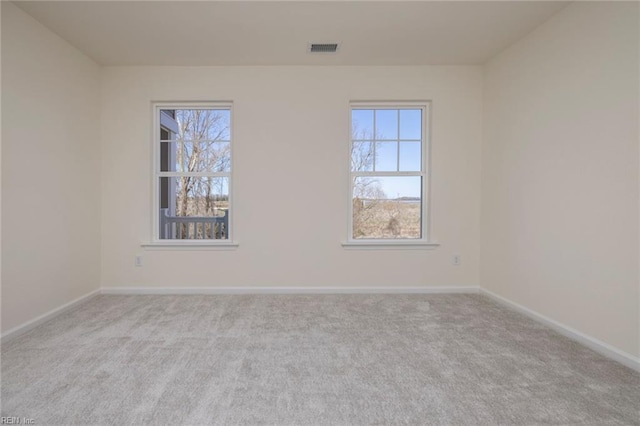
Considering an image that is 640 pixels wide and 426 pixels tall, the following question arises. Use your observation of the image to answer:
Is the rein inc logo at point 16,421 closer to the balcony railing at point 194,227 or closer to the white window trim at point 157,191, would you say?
the white window trim at point 157,191

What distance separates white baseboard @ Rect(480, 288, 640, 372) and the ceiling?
263cm

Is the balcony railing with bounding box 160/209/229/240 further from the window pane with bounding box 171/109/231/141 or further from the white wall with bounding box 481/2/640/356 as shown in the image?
the white wall with bounding box 481/2/640/356

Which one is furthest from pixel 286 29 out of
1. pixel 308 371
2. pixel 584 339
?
pixel 584 339

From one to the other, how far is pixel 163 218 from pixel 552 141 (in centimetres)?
415

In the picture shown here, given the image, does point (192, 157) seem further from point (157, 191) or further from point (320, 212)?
point (320, 212)

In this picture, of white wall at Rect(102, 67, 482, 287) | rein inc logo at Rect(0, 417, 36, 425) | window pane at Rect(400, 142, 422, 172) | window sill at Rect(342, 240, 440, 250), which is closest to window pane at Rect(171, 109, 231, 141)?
white wall at Rect(102, 67, 482, 287)

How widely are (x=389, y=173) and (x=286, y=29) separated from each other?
1931mm

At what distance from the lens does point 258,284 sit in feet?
12.2

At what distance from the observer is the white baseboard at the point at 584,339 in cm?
209

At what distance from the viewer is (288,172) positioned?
370 cm

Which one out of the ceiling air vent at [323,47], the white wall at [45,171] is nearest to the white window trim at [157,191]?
the white wall at [45,171]

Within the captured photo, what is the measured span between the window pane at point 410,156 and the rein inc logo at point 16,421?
12.2 feet

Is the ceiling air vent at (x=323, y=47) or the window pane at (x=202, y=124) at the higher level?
the ceiling air vent at (x=323, y=47)

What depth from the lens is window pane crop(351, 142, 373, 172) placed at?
3.81m
